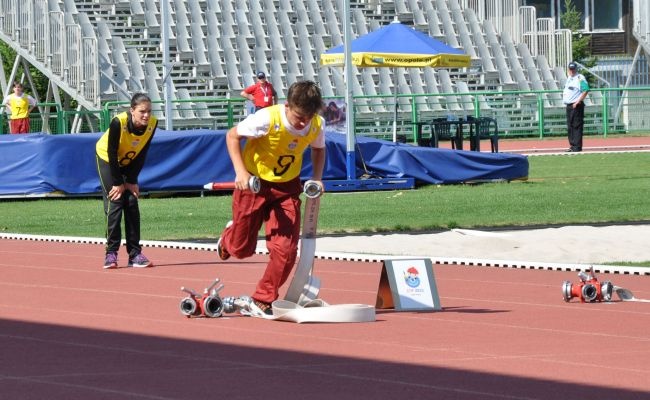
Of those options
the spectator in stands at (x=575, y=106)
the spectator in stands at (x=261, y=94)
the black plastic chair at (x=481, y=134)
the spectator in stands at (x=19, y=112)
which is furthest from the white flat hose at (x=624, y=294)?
the spectator in stands at (x=19, y=112)

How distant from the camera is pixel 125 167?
14.3 metres

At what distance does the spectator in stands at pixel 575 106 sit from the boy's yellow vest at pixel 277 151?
25.3 m

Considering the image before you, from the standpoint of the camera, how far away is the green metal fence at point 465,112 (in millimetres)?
38156

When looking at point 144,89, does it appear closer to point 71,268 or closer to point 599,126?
point 599,126

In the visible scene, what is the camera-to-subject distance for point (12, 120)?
34375 mm

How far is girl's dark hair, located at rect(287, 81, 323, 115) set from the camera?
10.2 m

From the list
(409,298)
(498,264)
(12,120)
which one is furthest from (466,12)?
(409,298)

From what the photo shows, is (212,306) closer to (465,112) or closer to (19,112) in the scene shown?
(19,112)

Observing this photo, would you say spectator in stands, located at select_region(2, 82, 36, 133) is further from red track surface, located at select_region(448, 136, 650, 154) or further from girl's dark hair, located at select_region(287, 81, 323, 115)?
girl's dark hair, located at select_region(287, 81, 323, 115)

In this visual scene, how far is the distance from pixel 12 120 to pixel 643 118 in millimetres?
20936

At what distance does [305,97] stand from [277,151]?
1.77 ft

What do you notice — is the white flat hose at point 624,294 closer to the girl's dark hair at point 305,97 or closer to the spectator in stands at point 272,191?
the spectator in stands at point 272,191

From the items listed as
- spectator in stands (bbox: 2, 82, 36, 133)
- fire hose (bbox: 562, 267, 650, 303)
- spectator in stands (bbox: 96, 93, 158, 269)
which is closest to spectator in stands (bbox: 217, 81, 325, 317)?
fire hose (bbox: 562, 267, 650, 303)

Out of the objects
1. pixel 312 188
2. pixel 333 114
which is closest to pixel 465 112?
pixel 333 114
